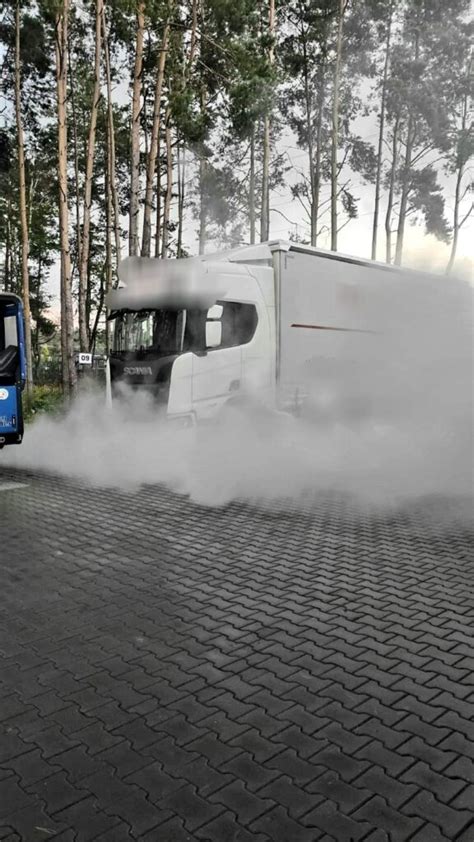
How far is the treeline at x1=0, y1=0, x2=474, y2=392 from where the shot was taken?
57.3 ft

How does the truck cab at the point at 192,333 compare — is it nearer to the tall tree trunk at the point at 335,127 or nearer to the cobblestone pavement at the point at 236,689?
the cobblestone pavement at the point at 236,689

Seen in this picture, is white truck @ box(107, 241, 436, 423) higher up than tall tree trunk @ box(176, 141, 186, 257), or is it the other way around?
tall tree trunk @ box(176, 141, 186, 257)

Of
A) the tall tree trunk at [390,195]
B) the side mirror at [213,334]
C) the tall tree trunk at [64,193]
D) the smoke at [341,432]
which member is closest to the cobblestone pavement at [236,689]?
the smoke at [341,432]

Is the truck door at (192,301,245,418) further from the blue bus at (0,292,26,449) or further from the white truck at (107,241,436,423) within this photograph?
the blue bus at (0,292,26,449)

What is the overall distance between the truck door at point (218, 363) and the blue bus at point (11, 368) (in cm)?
252

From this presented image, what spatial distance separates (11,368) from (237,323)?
3542mm

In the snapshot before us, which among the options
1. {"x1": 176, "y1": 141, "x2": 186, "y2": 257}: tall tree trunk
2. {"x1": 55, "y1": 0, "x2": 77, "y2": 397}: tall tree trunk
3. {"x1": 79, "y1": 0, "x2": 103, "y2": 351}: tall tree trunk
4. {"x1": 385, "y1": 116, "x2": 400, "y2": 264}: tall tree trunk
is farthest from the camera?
{"x1": 385, "y1": 116, "x2": 400, "y2": 264}: tall tree trunk

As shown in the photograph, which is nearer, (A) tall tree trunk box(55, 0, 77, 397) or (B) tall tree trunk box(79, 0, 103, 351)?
(A) tall tree trunk box(55, 0, 77, 397)

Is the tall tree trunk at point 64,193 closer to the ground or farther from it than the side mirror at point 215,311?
farther from it

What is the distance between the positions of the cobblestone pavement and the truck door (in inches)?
176

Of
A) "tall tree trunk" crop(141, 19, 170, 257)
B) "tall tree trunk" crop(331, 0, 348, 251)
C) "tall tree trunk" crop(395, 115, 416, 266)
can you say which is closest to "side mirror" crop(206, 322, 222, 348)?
"tall tree trunk" crop(141, 19, 170, 257)

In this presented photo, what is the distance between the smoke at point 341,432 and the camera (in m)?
8.66

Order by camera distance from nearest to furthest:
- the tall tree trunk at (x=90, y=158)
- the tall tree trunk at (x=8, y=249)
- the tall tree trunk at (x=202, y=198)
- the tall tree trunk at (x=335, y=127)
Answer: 1. the tall tree trunk at (x=90, y=158)
2. the tall tree trunk at (x=335, y=127)
3. the tall tree trunk at (x=202, y=198)
4. the tall tree trunk at (x=8, y=249)

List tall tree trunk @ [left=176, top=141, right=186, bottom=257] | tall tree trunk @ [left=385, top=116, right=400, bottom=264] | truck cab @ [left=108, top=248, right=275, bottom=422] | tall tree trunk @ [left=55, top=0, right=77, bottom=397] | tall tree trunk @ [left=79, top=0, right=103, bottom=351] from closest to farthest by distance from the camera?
truck cab @ [left=108, top=248, right=275, bottom=422]
tall tree trunk @ [left=55, top=0, right=77, bottom=397]
tall tree trunk @ [left=79, top=0, right=103, bottom=351]
tall tree trunk @ [left=176, top=141, right=186, bottom=257]
tall tree trunk @ [left=385, top=116, right=400, bottom=264]
